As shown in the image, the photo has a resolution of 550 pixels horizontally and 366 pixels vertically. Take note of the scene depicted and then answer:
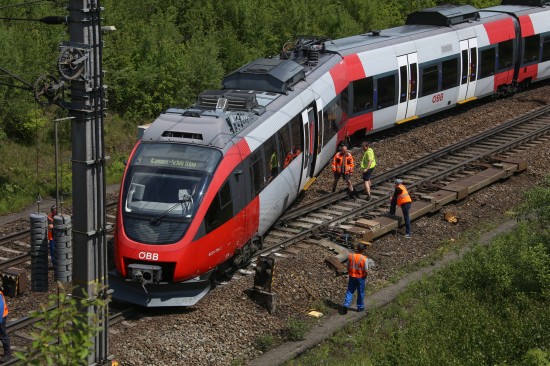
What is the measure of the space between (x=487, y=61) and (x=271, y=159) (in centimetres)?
1538

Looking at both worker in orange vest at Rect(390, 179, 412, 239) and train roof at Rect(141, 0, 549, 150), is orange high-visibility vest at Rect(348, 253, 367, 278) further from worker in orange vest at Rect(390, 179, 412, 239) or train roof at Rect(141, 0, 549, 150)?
worker in orange vest at Rect(390, 179, 412, 239)

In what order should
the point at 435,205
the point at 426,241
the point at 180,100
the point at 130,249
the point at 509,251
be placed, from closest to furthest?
the point at 130,249 < the point at 509,251 < the point at 426,241 < the point at 435,205 < the point at 180,100

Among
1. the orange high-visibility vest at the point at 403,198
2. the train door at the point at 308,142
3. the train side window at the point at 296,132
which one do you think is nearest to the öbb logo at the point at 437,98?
the train door at the point at 308,142

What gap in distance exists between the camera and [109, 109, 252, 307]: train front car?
1546 cm

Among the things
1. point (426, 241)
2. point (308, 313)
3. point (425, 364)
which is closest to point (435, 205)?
point (426, 241)

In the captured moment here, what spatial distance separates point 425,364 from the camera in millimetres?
12180

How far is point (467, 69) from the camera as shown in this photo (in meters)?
30.4

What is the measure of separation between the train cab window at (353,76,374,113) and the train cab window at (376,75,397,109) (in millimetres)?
387

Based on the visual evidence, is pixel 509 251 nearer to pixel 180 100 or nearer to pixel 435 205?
pixel 435 205

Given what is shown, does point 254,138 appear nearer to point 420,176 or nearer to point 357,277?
point 357,277

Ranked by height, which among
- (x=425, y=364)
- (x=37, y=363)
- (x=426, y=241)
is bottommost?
(x=426, y=241)

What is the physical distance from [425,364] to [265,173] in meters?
6.74

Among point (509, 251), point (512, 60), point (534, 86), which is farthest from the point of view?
point (534, 86)

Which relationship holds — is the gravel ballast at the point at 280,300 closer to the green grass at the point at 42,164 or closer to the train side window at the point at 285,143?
the train side window at the point at 285,143
